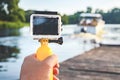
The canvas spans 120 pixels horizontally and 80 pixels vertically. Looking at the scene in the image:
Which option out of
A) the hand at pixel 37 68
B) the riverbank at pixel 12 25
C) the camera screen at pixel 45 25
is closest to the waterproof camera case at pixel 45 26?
the camera screen at pixel 45 25

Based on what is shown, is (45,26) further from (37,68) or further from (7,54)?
(7,54)

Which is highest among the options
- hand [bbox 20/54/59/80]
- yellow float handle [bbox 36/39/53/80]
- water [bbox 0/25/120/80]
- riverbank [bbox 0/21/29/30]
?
yellow float handle [bbox 36/39/53/80]

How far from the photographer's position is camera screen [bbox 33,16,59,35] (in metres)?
1.67

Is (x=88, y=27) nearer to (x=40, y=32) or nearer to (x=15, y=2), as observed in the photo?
(x=15, y=2)

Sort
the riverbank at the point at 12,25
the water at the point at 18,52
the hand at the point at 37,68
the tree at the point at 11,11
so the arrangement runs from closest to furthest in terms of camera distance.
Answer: the hand at the point at 37,68, the water at the point at 18,52, the tree at the point at 11,11, the riverbank at the point at 12,25

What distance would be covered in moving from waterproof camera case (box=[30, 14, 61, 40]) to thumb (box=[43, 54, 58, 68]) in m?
0.13

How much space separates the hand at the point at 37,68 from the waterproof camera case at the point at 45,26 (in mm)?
125

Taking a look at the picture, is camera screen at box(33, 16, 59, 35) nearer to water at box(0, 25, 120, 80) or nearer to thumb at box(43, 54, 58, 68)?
thumb at box(43, 54, 58, 68)

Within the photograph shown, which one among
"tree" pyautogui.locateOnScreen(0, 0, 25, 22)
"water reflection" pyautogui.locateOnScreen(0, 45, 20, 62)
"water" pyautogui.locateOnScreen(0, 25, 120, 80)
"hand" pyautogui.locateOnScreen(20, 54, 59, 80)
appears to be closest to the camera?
"hand" pyautogui.locateOnScreen(20, 54, 59, 80)

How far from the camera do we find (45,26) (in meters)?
1.70

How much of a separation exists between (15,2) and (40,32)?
9858 cm

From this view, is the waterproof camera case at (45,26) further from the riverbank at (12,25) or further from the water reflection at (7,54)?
the riverbank at (12,25)

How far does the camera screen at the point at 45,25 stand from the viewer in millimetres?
1673

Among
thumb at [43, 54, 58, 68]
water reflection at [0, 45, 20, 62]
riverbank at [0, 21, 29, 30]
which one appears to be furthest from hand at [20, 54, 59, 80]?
riverbank at [0, 21, 29, 30]
